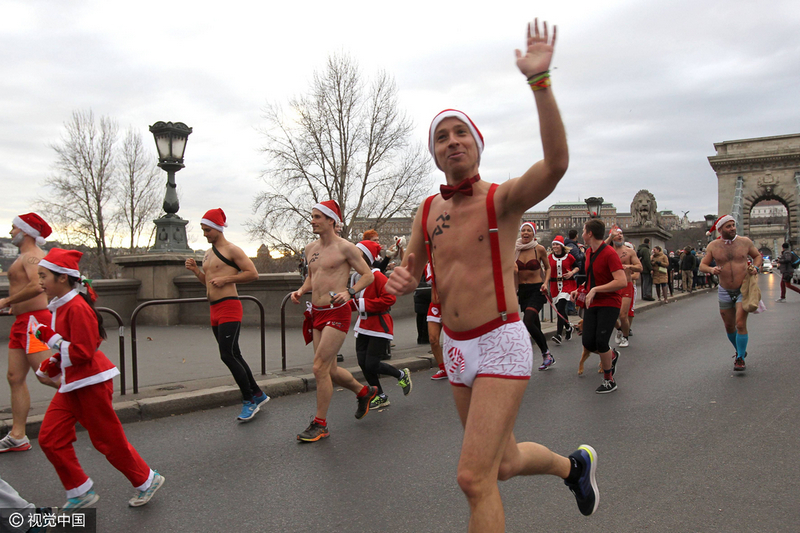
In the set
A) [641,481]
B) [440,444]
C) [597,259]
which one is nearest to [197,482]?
[440,444]

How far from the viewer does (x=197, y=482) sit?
4168mm

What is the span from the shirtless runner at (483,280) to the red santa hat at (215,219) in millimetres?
3659

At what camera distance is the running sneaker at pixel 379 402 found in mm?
6137

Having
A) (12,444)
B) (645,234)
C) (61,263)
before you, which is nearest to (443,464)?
(61,263)

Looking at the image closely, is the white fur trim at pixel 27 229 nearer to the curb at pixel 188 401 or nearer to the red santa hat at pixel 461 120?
the curb at pixel 188 401

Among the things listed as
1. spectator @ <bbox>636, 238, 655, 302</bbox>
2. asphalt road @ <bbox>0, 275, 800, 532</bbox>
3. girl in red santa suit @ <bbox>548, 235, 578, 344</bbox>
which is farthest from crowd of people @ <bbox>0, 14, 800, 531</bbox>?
spectator @ <bbox>636, 238, 655, 302</bbox>

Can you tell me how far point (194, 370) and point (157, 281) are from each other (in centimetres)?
649

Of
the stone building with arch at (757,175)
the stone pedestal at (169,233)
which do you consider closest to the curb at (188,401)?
the stone pedestal at (169,233)

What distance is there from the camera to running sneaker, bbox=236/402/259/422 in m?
5.77

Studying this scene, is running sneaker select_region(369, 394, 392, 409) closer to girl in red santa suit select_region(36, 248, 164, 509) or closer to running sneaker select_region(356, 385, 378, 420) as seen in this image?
running sneaker select_region(356, 385, 378, 420)

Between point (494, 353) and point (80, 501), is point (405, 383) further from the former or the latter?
point (494, 353)

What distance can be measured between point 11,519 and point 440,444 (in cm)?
304

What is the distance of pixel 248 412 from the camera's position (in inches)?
229

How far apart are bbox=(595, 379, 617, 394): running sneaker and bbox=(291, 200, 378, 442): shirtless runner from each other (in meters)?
2.67
